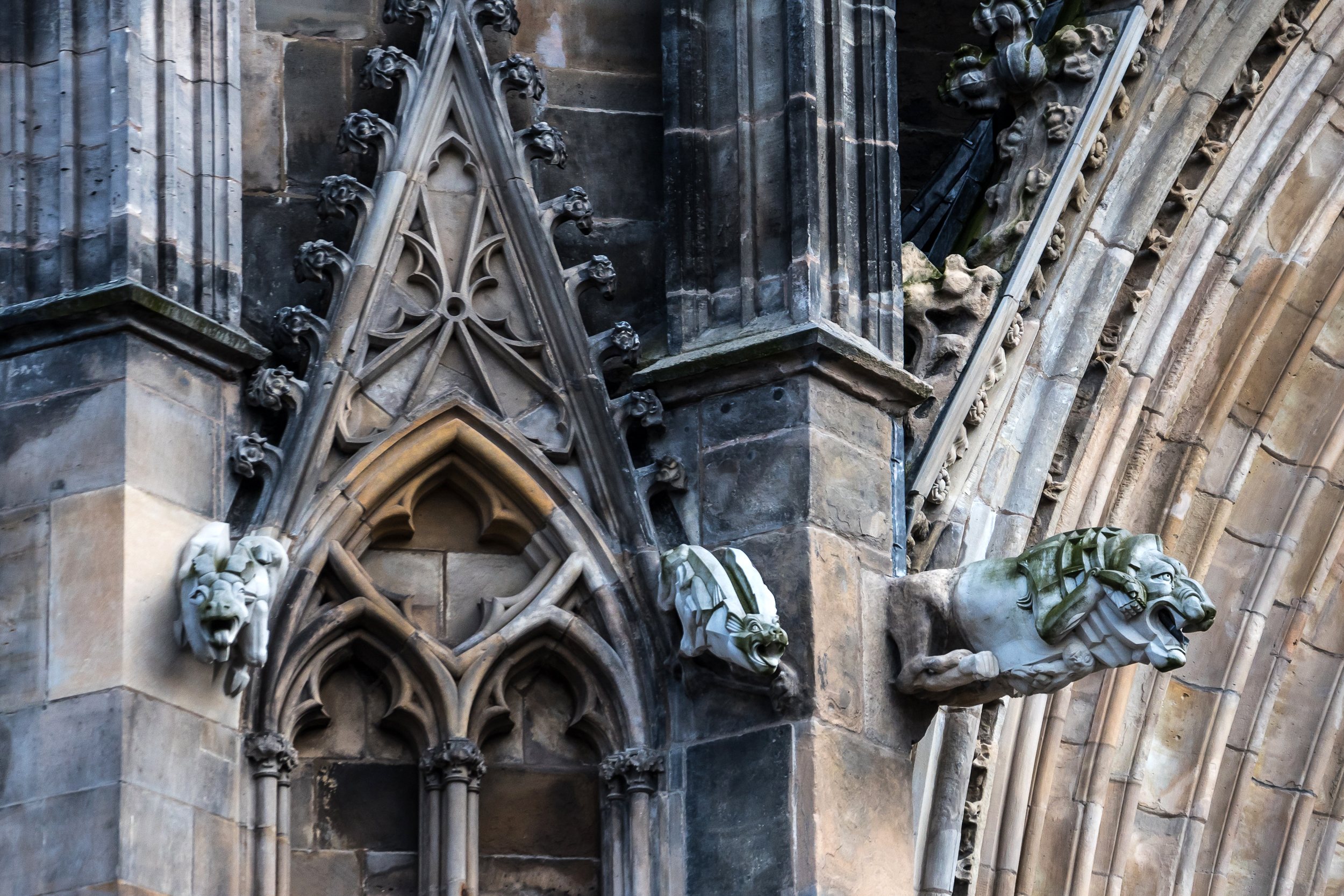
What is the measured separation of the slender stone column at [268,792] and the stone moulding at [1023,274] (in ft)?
7.99

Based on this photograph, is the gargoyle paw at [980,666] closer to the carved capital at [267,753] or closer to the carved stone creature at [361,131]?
the carved capital at [267,753]

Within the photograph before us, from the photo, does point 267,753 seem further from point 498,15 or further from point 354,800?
point 498,15

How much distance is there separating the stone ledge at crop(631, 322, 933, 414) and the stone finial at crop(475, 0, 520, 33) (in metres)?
1.38

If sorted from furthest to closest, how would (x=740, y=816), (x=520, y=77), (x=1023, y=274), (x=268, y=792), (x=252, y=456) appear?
(x=1023, y=274), (x=520, y=77), (x=252, y=456), (x=740, y=816), (x=268, y=792)

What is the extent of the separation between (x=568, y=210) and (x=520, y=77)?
512 millimetres

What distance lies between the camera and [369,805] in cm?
1090

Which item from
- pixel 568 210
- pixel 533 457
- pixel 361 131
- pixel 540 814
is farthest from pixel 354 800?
pixel 361 131

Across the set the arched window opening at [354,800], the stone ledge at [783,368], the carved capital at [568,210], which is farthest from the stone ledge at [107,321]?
the stone ledge at [783,368]

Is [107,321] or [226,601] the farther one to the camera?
[107,321]

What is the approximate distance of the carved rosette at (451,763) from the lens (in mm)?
10859

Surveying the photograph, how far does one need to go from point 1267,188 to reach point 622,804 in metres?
4.24

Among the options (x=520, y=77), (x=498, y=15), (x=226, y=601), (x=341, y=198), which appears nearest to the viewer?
→ (x=226, y=601)

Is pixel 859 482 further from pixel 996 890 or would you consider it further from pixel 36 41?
pixel 36 41

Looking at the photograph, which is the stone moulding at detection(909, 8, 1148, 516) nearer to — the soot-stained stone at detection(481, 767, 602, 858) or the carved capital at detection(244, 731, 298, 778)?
the soot-stained stone at detection(481, 767, 602, 858)
